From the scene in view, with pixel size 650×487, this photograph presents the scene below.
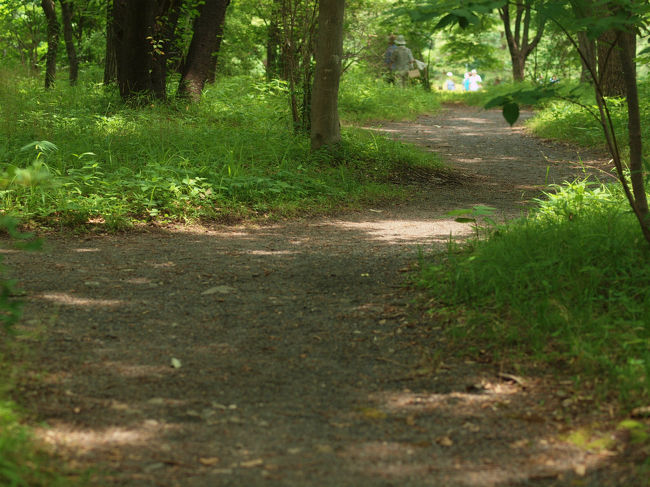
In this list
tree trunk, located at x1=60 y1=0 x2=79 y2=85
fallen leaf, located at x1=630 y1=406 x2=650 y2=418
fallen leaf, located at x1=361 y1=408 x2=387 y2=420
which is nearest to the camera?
fallen leaf, located at x1=630 y1=406 x2=650 y2=418

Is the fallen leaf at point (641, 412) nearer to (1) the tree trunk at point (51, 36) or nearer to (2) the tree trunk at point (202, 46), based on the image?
(2) the tree trunk at point (202, 46)

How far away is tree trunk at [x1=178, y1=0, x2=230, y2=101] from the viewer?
11562 millimetres

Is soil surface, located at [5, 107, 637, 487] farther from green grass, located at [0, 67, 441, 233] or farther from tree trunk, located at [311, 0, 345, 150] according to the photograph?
tree trunk, located at [311, 0, 345, 150]

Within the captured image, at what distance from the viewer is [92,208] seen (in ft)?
19.4

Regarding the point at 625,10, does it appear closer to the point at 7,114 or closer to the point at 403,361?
the point at 403,361

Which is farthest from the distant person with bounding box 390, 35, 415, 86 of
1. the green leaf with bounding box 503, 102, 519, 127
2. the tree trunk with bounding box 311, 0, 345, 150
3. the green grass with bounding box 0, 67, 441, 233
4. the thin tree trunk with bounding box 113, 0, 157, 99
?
the green leaf with bounding box 503, 102, 519, 127

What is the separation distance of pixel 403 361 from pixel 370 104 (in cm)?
1225

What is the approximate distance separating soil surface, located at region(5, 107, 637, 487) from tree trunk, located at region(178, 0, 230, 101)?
6.71 meters

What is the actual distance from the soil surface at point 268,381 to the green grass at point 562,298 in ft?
0.57

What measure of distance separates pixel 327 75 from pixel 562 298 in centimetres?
544

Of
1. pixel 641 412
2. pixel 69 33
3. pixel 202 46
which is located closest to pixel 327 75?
pixel 202 46

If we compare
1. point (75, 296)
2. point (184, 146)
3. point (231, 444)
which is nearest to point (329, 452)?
point (231, 444)

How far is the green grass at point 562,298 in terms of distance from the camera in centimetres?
305

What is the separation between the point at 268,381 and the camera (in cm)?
308
